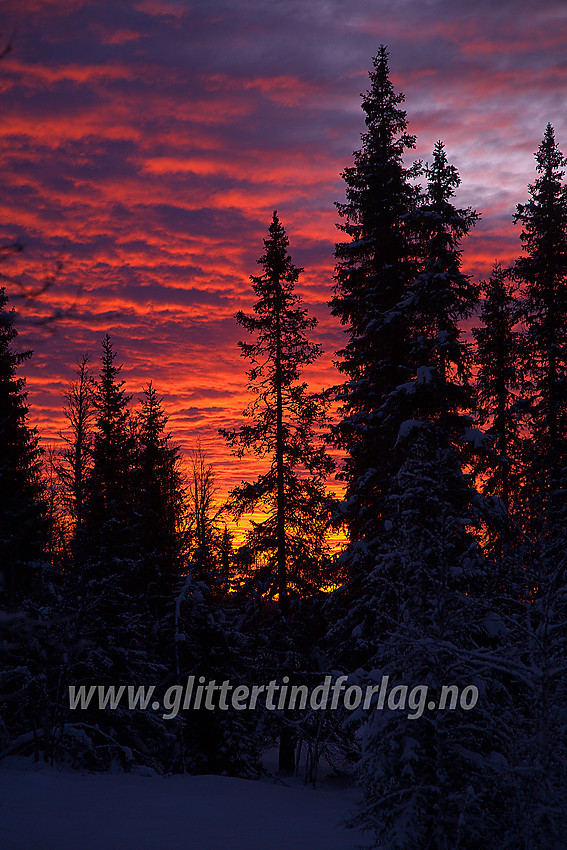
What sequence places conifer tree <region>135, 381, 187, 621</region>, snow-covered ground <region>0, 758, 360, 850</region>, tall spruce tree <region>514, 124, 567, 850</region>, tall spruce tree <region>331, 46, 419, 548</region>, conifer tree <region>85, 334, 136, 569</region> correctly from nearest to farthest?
tall spruce tree <region>514, 124, 567, 850</region>
snow-covered ground <region>0, 758, 360, 850</region>
tall spruce tree <region>331, 46, 419, 548</region>
conifer tree <region>85, 334, 136, 569</region>
conifer tree <region>135, 381, 187, 621</region>

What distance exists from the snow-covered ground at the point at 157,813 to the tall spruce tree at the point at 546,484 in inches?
155

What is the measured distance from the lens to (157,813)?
14.9 m

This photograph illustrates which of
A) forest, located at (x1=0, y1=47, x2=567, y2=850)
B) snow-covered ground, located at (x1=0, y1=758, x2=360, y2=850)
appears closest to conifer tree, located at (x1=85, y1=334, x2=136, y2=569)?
forest, located at (x1=0, y1=47, x2=567, y2=850)

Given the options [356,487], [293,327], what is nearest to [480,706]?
[356,487]

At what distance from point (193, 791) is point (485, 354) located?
782 inches

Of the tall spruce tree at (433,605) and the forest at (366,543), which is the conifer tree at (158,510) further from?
the tall spruce tree at (433,605)

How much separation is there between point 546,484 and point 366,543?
17.6 feet

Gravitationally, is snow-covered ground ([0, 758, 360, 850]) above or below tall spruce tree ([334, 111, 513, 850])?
below

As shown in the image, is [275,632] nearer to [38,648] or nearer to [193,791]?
[193,791]

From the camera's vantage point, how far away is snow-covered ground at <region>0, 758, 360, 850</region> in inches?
491

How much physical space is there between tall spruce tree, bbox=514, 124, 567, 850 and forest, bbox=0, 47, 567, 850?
0.27ft

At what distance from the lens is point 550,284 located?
22.5m

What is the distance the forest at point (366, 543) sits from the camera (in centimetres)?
1056

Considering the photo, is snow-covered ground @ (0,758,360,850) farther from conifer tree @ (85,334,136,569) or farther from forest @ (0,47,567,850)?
conifer tree @ (85,334,136,569)
